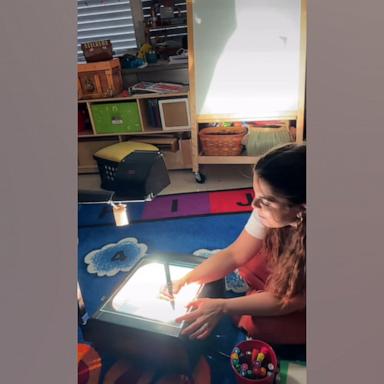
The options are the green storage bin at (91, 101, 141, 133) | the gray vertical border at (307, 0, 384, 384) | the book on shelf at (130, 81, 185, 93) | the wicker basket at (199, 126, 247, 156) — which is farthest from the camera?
the book on shelf at (130, 81, 185, 93)

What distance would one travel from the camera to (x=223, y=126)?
0.72 metres

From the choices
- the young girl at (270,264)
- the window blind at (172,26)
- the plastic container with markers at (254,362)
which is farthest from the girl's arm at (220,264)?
the window blind at (172,26)

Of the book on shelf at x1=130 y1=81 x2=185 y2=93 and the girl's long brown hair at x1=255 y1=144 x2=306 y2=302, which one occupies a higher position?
the book on shelf at x1=130 y1=81 x2=185 y2=93

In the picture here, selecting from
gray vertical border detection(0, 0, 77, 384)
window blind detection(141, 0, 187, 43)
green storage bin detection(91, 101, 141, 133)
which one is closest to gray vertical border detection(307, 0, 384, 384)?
gray vertical border detection(0, 0, 77, 384)

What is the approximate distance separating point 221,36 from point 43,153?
17.6 inches

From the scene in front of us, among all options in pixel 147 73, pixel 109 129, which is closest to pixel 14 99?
pixel 109 129

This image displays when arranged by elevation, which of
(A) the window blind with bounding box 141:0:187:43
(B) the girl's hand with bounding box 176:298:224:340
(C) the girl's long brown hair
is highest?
(A) the window blind with bounding box 141:0:187:43

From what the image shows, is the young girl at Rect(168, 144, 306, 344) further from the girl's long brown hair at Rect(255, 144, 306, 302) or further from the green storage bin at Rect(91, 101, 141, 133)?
the green storage bin at Rect(91, 101, 141, 133)

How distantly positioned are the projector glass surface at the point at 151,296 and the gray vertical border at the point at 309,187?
0.44 feet

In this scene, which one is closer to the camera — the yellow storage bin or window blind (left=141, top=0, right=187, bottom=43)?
the yellow storage bin

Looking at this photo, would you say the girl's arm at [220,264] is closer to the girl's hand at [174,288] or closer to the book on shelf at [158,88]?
the girl's hand at [174,288]

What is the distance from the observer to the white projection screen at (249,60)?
51 cm

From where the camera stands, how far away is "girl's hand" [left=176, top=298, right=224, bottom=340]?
46 cm

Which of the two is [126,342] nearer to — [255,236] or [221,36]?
[255,236]
